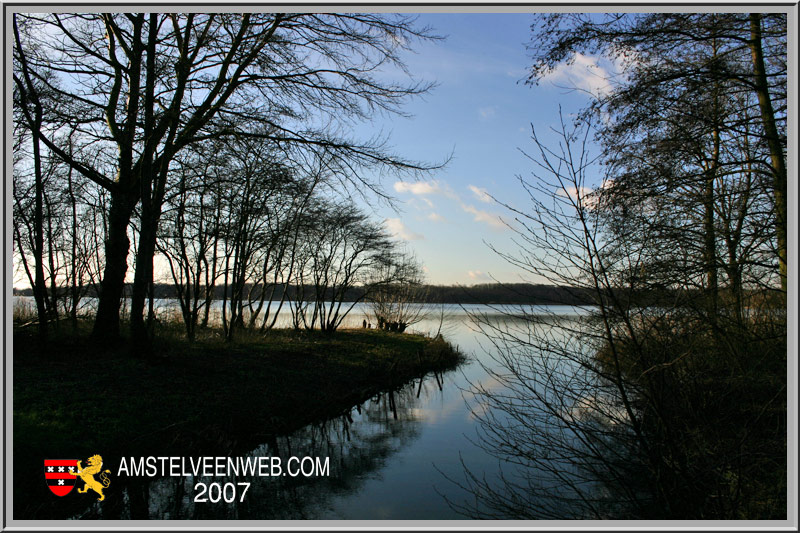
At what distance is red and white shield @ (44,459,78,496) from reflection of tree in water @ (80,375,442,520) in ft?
1.15

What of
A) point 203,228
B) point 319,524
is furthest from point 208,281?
point 319,524

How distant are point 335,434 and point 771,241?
23.8ft

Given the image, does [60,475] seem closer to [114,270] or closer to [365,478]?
[365,478]

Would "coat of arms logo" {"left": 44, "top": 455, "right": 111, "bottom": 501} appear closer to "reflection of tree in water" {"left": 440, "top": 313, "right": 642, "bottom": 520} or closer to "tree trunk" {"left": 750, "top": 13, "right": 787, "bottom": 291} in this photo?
"reflection of tree in water" {"left": 440, "top": 313, "right": 642, "bottom": 520}

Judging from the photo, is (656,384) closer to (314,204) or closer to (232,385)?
(232,385)

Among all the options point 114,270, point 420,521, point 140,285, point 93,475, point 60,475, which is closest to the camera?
point 420,521

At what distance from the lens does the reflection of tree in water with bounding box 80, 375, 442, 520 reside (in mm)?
5285

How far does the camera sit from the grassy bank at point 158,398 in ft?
18.6

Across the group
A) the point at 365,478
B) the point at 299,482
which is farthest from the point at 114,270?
the point at 365,478

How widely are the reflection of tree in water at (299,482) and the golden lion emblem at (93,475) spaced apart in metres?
0.24

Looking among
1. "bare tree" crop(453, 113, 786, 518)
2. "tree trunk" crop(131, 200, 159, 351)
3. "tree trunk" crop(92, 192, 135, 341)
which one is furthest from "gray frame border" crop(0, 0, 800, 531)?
"tree trunk" crop(92, 192, 135, 341)

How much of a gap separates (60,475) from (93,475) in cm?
46

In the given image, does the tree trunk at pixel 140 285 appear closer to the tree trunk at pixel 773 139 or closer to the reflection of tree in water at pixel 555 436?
the reflection of tree in water at pixel 555 436

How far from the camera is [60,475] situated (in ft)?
16.4
